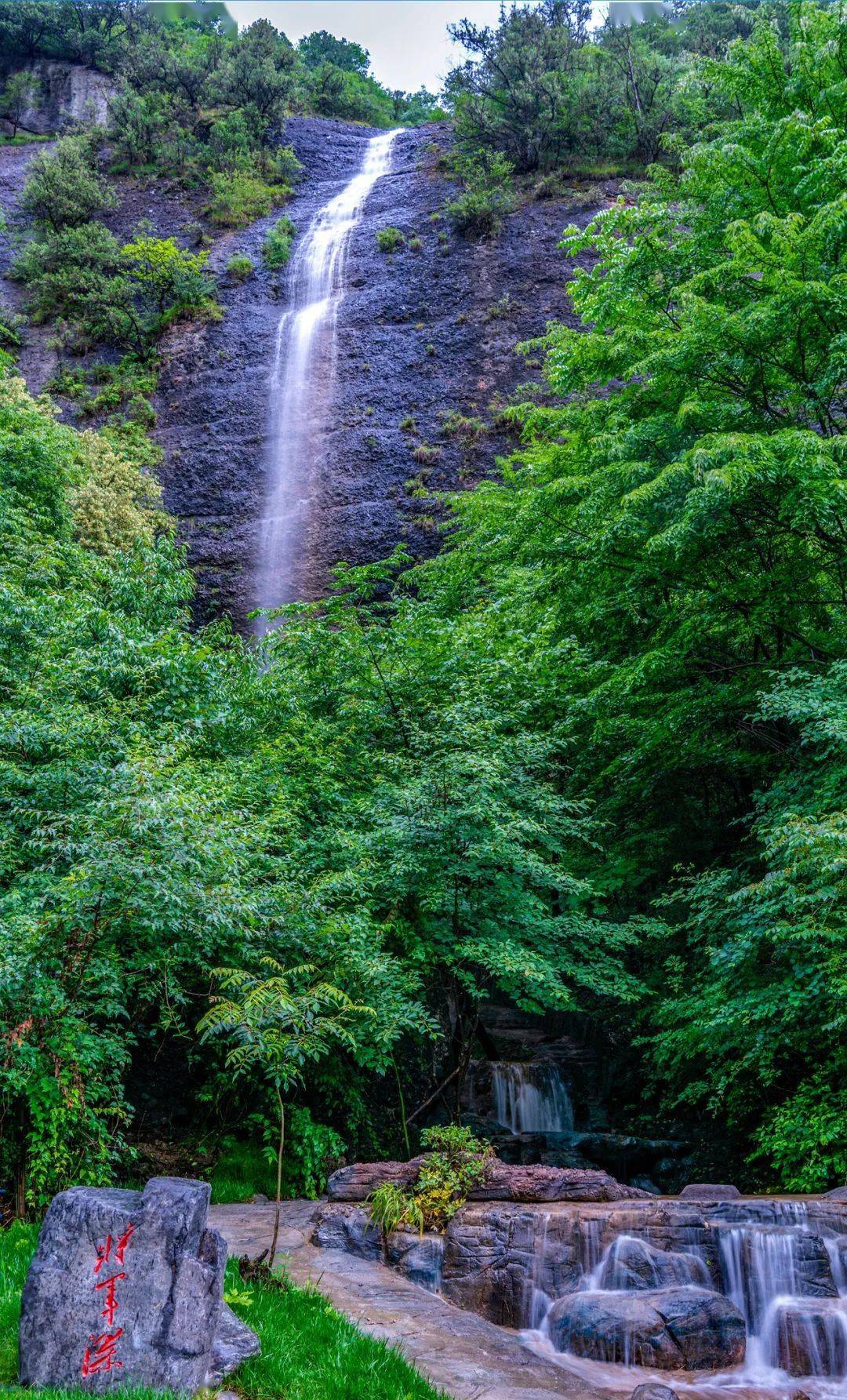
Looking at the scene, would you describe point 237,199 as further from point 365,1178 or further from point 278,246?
point 365,1178

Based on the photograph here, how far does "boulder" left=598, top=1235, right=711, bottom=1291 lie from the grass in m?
2.50

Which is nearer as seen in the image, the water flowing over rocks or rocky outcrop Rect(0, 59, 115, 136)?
the water flowing over rocks

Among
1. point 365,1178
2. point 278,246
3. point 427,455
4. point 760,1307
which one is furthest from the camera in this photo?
point 278,246

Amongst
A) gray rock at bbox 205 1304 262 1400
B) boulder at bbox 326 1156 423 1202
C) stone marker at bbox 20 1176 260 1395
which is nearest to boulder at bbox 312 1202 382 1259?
boulder at bbox 326 1156 423 1202

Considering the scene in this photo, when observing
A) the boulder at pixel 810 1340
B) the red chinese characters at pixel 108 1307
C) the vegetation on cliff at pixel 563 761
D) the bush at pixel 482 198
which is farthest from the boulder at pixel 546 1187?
the bush at pixel 482 198

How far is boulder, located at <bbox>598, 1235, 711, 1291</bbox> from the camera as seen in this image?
275 inches

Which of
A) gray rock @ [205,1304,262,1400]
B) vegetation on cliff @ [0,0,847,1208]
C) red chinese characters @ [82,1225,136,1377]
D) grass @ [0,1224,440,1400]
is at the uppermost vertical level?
vegetation on cliff @ [0,0,847,1208]

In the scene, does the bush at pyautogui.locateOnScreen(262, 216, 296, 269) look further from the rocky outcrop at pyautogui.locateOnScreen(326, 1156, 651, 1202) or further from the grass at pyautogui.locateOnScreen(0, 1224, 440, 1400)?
the grass at pyautogui.locateOnScreen(0, 1224, 440, 1400)

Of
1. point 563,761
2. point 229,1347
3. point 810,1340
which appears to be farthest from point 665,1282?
point 563,761

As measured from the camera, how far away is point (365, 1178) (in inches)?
338

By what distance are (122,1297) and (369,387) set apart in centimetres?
2700

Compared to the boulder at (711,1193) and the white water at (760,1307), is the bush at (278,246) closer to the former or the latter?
the boulder at (711,1193)

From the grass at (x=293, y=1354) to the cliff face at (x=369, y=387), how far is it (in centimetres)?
1898

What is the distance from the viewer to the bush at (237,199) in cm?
3400
